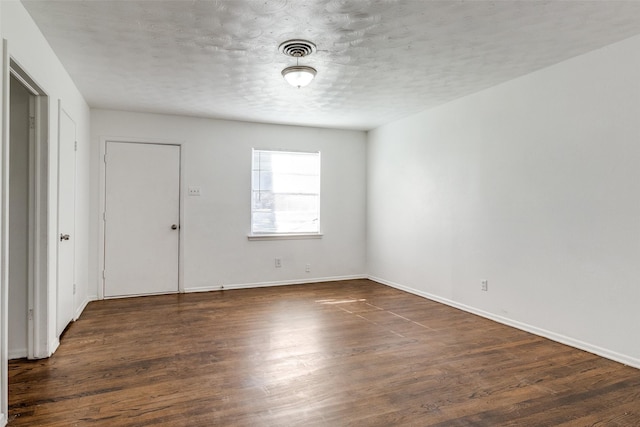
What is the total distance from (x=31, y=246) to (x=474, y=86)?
4240mm

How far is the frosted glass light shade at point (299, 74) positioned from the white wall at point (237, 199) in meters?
2.46

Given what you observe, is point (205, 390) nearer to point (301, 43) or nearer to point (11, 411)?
point (11, 411)

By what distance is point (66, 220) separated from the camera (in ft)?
11.7

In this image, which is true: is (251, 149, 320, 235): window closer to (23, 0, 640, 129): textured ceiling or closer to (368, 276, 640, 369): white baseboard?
(23, 0, 640, 129): textured ceiling

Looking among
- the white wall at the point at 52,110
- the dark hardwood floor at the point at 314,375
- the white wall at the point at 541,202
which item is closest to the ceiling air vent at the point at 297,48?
the white wall at the point at 52,110

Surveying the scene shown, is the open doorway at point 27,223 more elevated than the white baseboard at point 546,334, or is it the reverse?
the open doorway at point 27,223

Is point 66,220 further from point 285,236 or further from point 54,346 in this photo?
point 285,236

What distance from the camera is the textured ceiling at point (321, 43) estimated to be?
97.2 inches

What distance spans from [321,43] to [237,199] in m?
3.12

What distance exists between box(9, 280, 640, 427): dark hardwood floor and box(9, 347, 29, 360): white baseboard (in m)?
0.12

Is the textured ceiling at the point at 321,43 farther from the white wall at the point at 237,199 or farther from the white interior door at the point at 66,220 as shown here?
the white wall at the point at 237,199

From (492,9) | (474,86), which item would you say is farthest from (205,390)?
(474,86)

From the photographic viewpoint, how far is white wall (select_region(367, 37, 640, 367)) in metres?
2.96

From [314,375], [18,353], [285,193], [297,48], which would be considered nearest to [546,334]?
[314,375]
